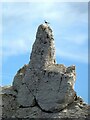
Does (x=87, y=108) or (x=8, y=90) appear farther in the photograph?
(x=8, y=90)

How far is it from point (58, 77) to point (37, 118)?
4176 millimetres

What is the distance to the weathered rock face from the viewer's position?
2186 inches

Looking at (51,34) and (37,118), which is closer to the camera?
(37,118)

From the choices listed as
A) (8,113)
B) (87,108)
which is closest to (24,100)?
(8,113)

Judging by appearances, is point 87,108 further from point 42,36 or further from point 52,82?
point 42,36

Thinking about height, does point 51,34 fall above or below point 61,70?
above

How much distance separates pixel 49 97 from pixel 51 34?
20.7ft

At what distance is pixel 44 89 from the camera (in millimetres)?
56750

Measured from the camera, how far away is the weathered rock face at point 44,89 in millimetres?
55531

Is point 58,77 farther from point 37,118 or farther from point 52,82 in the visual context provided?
point 37,118

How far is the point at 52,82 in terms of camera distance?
2226 inches

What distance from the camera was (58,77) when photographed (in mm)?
56438

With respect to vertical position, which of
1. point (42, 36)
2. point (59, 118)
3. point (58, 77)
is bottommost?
point (59, 118)

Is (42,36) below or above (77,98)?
above
